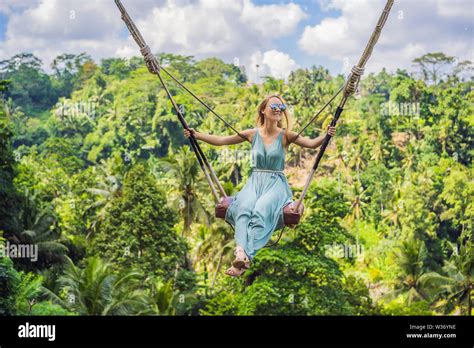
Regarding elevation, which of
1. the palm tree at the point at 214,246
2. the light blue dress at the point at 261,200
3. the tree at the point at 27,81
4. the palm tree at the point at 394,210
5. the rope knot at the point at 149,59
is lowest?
the palm tree at the point at 214,246

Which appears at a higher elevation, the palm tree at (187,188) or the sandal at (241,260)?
the palm tree at (187,188)

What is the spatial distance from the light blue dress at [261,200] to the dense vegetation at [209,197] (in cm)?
1183

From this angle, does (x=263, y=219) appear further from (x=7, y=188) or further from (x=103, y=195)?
(x=103, y=195)

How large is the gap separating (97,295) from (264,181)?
1490cm

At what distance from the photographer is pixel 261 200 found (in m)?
7.04

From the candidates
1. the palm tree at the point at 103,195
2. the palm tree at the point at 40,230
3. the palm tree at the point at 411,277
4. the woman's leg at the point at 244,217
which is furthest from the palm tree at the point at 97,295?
the woman's leg at the point at 244,217

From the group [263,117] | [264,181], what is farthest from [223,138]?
[264,181]

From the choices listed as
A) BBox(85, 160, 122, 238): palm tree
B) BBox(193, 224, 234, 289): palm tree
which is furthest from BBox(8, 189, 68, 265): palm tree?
BBox(193, 224, 234, 289): palm tree

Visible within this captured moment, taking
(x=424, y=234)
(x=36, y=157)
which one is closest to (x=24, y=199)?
(x=36, y=157)

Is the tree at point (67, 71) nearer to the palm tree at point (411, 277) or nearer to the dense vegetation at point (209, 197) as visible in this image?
the dense vegetation at point (209, 197)

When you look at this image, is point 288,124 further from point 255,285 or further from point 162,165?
point 162,165

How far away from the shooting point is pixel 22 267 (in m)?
25.6

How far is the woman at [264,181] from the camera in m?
6.87
